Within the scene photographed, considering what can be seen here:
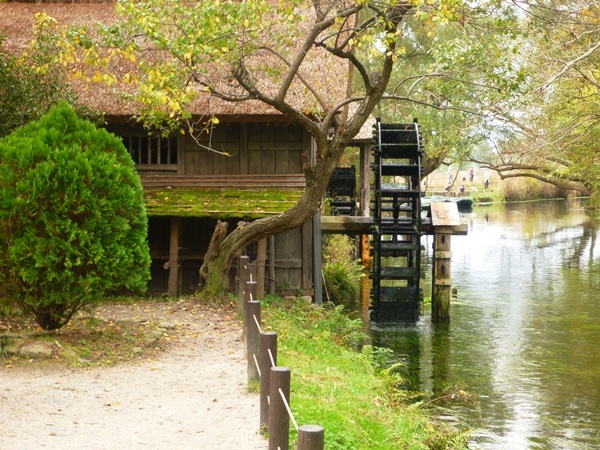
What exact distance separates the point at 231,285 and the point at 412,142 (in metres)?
5.87

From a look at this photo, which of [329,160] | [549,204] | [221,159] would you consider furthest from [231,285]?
[549,204]

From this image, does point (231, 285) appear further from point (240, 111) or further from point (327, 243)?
point (327, 243)

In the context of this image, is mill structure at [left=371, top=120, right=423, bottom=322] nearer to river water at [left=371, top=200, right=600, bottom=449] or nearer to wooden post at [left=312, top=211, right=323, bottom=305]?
river water at [left=371, top=200, right=600, bottom=449]

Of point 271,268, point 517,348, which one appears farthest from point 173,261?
point 517,348

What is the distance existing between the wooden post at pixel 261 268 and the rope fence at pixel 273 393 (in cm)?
615

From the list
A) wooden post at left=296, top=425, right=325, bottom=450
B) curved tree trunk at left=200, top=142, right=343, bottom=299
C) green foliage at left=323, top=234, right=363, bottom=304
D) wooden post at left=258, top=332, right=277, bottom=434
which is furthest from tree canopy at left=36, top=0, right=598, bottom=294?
wooden post at left=296, top=425, right=325, bottom=450

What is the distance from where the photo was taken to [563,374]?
1336 cm

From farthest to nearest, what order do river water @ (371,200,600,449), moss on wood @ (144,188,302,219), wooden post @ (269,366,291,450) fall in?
moss on wood @ (144,188,302,219) < river water @ (371,200,600,449) < wooden post @ (269,366,291,450)

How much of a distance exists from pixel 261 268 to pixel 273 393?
32.1 feet

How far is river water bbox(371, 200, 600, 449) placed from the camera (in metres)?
10.9

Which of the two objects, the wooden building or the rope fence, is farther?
the wooden building

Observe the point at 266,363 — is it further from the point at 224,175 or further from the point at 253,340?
the point at 224,175

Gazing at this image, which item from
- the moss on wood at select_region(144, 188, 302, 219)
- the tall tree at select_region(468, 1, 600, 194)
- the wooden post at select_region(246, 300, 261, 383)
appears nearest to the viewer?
the wooden post at select_region(246, 300, 261, 383)

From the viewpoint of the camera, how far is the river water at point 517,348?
35.6 ft
